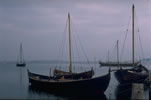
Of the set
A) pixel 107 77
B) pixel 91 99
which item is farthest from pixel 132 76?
pixel 91 99

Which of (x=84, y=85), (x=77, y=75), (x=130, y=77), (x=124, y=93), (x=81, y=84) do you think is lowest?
(x=124, y=93)

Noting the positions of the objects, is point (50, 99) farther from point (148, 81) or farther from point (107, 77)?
point (148, 81)

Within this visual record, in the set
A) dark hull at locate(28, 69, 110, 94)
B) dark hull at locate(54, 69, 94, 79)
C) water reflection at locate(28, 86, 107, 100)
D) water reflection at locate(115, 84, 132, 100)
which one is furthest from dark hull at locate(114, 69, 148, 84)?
water reflection at locate(28, 86, 107, 100)

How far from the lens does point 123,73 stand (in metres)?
27.9

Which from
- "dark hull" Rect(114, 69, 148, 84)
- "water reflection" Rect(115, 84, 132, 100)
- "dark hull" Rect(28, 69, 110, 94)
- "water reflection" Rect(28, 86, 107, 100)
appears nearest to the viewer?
"water reflection" Rect(115, 84, 132, 100)

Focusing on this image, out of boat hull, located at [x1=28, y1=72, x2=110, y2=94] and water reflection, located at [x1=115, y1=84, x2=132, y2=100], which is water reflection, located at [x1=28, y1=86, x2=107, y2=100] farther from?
water reflection, located at [x1=115, y1=84, x2=132, y2=100]

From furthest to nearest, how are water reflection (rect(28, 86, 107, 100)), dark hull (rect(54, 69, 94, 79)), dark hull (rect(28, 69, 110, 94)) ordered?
dark hull (rect(54, 69, 94, 79)), dark hull (rect(28, 69, 110, 94)), water reflection (rect(28, 86, 107, 100))

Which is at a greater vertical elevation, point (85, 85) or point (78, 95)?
point (85, 85)

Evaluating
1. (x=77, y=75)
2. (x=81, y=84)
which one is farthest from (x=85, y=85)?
(x=77, y=75)

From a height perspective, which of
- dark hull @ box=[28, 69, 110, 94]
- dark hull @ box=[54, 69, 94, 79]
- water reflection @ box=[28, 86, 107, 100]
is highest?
dark hull @ box=[54, 69, 94, 79]

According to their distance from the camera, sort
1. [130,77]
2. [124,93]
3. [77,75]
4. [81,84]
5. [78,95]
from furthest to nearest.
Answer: [77,75] → [130,77] → [124,93] → [81,84] → [78,95]

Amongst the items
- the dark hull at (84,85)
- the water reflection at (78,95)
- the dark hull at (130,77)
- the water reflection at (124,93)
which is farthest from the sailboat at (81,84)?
the dark hull at (130,77)

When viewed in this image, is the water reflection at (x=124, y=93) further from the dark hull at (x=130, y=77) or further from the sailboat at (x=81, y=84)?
the sailboat at (x=81, y=84)

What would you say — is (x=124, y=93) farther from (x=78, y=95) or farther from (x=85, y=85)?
(x=78, y=95)
